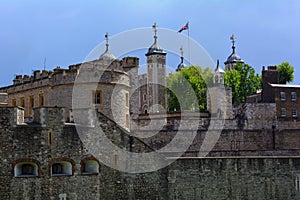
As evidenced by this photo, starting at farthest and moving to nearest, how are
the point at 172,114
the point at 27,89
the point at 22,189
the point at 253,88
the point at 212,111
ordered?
the point at 253,88 → the point at 212,111 → the point at 172,114 → the point at 27,89 → the point at 22,189

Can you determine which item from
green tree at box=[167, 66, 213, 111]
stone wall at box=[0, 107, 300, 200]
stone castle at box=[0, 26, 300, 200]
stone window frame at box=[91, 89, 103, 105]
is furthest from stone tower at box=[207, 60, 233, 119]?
stone wall at box=[0, 107, 300, 200]

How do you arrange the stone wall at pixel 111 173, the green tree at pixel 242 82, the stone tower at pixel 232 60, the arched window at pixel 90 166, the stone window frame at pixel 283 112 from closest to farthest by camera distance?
the stone wall at pixel 111 173 < the arched window at pixel 90 166 < the stone window frame at pixel 283 112 < the green tree at pixel 242 82 < the stone tower at pixel 232 60

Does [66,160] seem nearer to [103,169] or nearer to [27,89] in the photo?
[103,169]

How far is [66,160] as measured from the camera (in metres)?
30.6

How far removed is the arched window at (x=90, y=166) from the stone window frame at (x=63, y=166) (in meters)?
0.76

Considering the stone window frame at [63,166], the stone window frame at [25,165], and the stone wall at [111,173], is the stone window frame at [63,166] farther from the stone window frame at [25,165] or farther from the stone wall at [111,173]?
the stone window frame at [25,165]

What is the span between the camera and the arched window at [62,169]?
1211 inches

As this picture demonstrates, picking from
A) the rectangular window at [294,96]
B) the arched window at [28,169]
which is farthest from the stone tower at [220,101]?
the arched window at [28,169]

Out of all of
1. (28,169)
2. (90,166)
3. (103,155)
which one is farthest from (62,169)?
(103,155)

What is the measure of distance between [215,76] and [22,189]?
36089 mm

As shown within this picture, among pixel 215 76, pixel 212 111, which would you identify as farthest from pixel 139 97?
pixel 212 111

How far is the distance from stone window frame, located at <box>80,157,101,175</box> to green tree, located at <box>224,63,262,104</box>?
3895cm

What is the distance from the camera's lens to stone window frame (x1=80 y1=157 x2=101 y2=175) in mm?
31203

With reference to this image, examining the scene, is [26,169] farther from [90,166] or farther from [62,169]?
[90,166]
